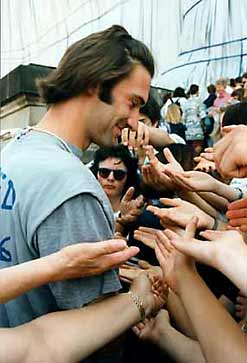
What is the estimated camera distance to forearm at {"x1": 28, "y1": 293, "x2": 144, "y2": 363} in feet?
2.70

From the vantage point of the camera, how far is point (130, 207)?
1.38 meters

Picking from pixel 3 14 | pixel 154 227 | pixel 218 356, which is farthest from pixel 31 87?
pixel 218 356

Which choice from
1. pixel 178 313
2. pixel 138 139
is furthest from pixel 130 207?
pixel 178 313

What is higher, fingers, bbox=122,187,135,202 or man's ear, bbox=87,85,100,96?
man's ear, bbox=87,85,100,96

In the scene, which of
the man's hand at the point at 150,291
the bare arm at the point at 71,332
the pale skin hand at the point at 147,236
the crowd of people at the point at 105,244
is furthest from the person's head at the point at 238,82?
the bare arm at the point at 71,332

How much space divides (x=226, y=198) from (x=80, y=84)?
Answer: 0.44 meters

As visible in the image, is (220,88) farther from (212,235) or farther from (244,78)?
(212,235)

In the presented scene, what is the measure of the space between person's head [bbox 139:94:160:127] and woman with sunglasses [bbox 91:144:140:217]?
0.12 metres

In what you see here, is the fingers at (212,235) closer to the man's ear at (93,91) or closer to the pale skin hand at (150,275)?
the pale skin hand at (150,275)

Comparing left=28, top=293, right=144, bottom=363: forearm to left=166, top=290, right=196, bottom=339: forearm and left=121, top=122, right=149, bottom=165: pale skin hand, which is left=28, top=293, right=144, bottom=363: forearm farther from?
left=121, top=122, right=149, bottom=165: pale skin hand

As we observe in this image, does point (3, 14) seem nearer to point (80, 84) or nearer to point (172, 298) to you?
point (80, 84)

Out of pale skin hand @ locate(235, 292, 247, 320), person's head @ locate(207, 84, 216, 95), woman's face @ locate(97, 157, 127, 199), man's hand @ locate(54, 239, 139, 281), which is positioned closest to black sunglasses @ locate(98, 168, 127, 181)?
woman's face @ locate(97, 157, 127, 199)

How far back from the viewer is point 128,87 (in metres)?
1.03

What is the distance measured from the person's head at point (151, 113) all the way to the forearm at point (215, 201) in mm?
278
